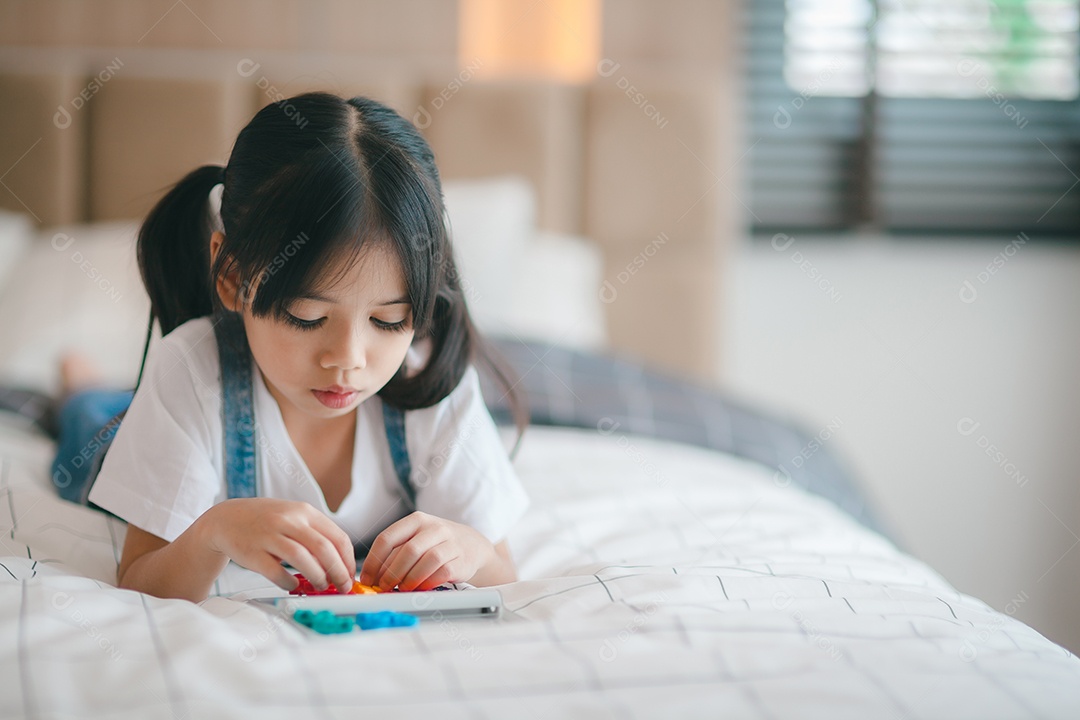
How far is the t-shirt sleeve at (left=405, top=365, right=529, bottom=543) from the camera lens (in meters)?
0.84

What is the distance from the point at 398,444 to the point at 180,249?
26 centimetres

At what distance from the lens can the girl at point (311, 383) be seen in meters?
0.69

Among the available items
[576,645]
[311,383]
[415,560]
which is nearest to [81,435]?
[311,383]

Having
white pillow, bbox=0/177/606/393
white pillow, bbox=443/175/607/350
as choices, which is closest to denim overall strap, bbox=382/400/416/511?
white pillow, bbox=0/177/606/393

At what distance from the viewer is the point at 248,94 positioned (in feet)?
6.23

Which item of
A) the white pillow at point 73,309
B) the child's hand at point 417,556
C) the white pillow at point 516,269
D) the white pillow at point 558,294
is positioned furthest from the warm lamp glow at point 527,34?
the child's hand at point 417,556

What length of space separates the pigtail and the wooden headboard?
1.00m

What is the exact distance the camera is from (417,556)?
68cm

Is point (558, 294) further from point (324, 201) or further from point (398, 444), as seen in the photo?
point (324, 201)

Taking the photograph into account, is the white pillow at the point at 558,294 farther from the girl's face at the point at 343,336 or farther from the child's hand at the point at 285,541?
the child's hand at the point at 285,541

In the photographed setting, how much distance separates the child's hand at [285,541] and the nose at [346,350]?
0.37 feet

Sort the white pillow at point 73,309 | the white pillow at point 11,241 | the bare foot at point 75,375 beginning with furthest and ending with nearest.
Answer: the white pillow at point 11,241
the white pillow at point 73,309
the bare foot at point 75,375

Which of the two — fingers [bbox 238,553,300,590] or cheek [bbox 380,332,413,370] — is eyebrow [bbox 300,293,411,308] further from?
fingers [bbox 238,553,300,590]

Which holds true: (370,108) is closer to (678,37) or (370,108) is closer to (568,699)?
(568,699)
